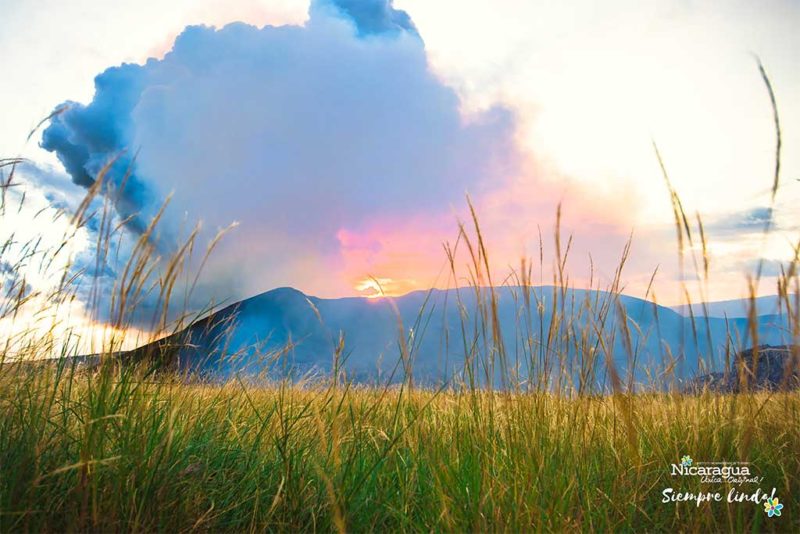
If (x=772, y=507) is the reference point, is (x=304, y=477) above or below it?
above

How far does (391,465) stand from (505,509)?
0.80 metres

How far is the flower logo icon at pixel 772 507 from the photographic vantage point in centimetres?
225

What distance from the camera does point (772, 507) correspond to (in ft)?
7.43

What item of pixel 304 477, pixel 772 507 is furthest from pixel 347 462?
pixel 772 507

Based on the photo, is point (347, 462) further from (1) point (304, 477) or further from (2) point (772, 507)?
(2) point (772, 507)

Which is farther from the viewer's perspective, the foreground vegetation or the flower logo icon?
the flower logo icon

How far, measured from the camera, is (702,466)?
100.0 inches

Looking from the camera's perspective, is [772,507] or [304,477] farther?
[772,507]

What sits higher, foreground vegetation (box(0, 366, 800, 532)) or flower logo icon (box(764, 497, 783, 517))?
foreground vegetation (box(0, 366, 800, 532))

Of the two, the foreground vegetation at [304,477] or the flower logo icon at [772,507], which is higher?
the foreground vegetation at [304,477]

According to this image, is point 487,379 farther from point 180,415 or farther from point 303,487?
point 180,415

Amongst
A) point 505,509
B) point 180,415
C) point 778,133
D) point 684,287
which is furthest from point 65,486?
point 778,133

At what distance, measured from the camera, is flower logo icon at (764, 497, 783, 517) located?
88.4 inches

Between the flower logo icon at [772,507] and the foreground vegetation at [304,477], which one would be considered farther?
the flower logo icon at [772,507]
